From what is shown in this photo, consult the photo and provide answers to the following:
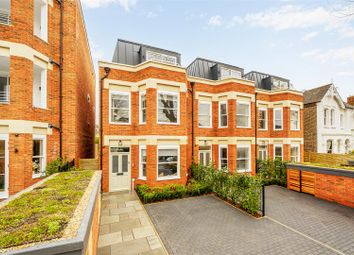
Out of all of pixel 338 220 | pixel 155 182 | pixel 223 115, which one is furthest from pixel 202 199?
pixel 223 115

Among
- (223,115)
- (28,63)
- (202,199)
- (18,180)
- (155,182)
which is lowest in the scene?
(202,199)

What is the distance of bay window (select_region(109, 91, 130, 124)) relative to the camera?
1145cm

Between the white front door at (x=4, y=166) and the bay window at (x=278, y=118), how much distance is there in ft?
64.5

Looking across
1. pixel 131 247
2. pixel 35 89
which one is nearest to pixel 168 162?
pixel 131 247

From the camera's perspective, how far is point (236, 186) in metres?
8.91

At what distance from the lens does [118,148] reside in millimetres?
11539

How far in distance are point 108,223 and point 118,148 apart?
523cm

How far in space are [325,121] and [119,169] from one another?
23.7m

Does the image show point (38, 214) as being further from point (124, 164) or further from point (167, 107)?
point (167, 107)

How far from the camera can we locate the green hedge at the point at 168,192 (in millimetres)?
9414

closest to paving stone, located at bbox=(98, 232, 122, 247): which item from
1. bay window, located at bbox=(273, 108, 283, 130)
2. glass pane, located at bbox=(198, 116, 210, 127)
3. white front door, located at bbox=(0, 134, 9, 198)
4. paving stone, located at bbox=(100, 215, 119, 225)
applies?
paving stone, located at bbox=(100, 215, 119, 225)

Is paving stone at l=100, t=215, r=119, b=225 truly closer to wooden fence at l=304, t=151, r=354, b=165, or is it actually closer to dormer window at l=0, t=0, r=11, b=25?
dormer window at l=0, t=0, r=11, b=25

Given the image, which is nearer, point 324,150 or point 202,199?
point 202,199

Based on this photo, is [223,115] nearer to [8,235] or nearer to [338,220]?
[338,220]
